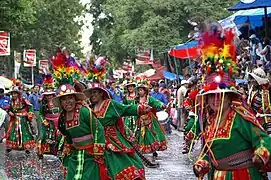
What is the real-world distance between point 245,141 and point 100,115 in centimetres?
274

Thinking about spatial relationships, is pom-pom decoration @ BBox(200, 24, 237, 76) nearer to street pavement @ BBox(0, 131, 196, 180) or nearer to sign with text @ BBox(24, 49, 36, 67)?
street pavement @ BBox(0, 131, 196, 180)

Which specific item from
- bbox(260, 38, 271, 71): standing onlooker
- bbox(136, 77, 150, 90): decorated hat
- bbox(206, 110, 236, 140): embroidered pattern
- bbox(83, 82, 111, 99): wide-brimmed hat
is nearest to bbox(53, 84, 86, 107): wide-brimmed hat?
bbox(83, 82, 111, 99): wide-brimmed hat

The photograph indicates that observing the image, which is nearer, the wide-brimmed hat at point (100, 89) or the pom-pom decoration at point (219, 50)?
the pom-pom decoration at point (219, 50)

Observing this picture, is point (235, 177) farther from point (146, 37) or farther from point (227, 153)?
point (146, 37)

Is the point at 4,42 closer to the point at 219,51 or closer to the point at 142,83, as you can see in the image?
the point at 142,83

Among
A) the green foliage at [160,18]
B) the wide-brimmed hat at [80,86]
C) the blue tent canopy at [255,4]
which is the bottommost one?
the wide-brimmed hat at [80,86]

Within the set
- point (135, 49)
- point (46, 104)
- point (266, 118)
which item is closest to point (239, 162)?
point (266, 118)

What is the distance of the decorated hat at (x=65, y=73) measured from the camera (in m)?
7.43

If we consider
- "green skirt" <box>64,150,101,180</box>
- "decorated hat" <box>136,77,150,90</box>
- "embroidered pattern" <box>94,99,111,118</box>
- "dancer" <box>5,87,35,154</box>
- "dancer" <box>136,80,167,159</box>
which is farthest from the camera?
"dancer" <box>5,87,35,154</box>

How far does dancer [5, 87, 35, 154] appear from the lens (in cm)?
1602

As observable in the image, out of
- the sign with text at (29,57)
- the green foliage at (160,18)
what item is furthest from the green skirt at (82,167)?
the sign with text at (29,57)

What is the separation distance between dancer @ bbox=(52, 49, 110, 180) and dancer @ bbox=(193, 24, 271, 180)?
1609 millimetres

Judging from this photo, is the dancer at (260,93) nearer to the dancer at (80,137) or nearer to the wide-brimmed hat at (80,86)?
the wide-brimmed hat at (80,86)

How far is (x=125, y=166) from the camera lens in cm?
774
